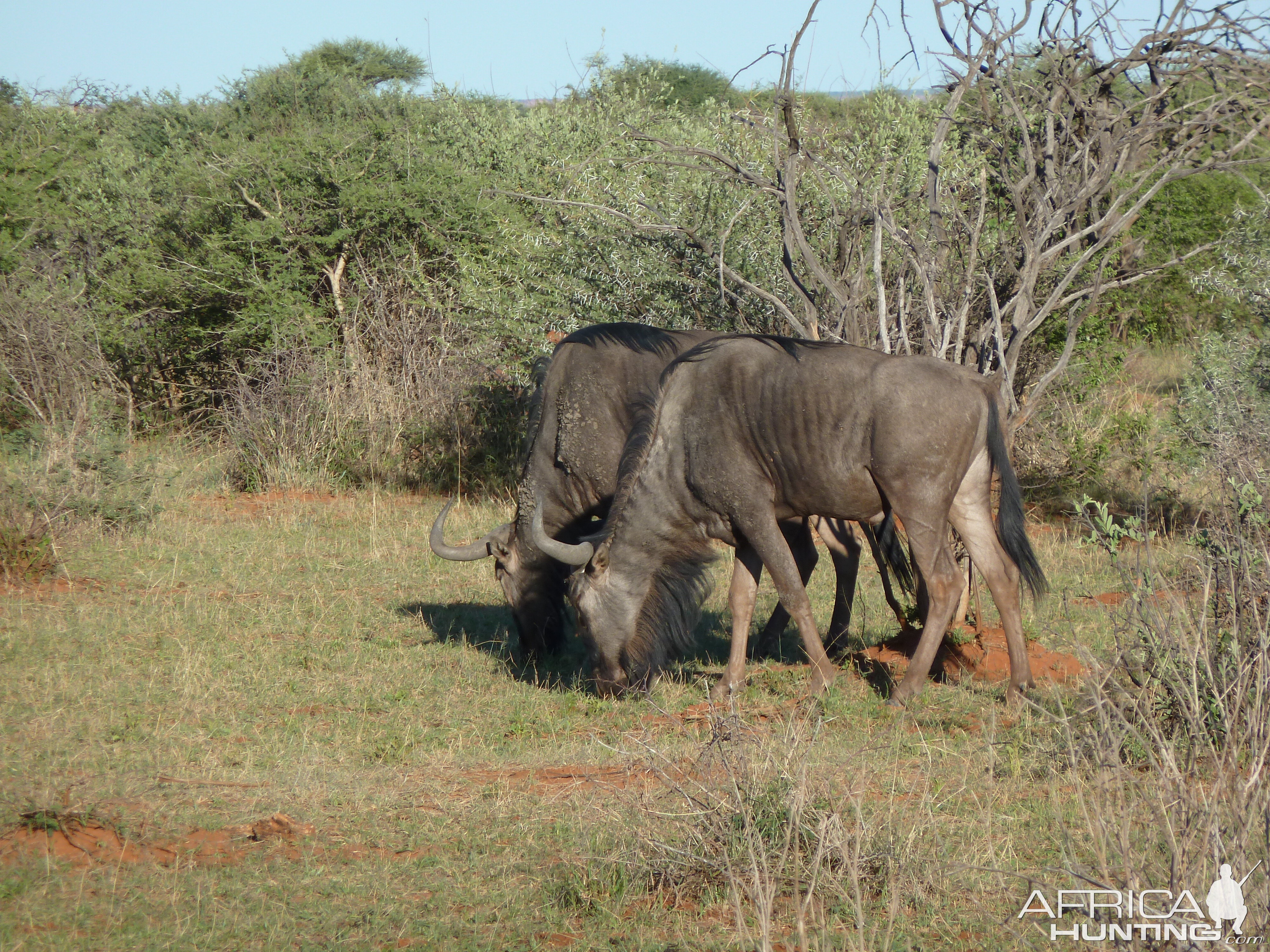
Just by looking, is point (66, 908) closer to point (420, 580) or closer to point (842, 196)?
point (420, 580)

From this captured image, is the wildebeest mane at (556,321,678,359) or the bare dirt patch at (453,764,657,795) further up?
the wildebeest mane at (556,321,678,359)

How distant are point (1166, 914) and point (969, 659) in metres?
4.20

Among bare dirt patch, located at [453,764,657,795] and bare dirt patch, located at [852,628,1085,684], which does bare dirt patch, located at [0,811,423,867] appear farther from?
bare dirt patch, located at [852,628,1085,684]

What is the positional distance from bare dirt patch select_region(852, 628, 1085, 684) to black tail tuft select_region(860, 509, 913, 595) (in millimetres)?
288

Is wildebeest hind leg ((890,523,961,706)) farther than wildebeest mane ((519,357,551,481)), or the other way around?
wildebeest mane ((519,357,551,481))

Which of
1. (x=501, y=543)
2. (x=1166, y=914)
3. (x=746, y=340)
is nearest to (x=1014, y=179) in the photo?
(x=746, y=340)

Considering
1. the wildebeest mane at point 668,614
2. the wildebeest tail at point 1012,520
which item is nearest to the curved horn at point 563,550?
the wildebeest mane at point 668,614

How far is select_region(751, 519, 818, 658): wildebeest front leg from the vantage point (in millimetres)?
7203

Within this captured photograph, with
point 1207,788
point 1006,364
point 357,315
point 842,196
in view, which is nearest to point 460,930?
point 1207,788

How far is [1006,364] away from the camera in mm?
6715

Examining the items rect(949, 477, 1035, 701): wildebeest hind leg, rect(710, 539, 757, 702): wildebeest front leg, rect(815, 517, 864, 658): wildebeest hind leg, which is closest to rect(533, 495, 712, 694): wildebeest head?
rect(710, 539, 757, 702): wildebeest front leg

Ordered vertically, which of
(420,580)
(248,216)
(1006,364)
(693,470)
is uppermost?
(248,216)

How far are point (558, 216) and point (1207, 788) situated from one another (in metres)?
8.55

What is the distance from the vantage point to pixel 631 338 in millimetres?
7602
